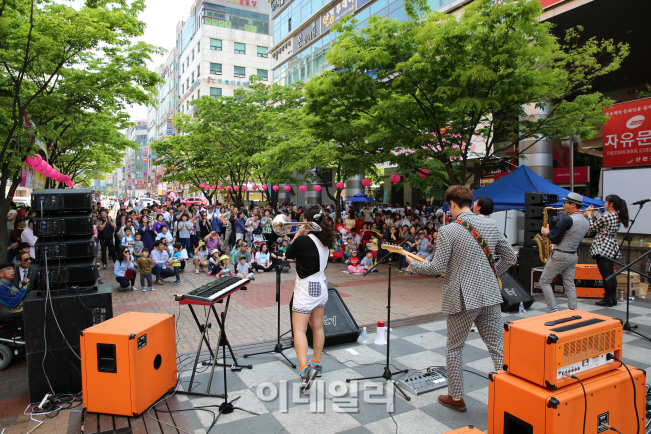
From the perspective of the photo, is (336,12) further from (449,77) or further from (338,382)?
(338,382)

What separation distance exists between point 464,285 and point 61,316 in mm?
4158

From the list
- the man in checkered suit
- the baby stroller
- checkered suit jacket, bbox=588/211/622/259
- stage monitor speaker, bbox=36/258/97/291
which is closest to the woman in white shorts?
the man in checkered suit

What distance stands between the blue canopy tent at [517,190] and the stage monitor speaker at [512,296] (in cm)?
378

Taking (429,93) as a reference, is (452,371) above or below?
below

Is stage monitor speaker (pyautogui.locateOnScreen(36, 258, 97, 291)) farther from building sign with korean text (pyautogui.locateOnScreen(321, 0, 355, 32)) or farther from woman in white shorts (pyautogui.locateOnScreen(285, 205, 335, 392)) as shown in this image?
building sign with korean text (pyautogui.locateOnScreen(321, 0, 355, 32))

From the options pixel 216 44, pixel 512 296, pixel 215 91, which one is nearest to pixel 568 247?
pixel 512 296

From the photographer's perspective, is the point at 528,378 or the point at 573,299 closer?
the point at 528,378

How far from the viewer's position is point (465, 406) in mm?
3920

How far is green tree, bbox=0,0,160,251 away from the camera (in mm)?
8312

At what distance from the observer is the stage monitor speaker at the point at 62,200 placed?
4535 millimetres

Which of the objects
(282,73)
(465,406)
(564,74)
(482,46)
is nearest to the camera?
(465,406)

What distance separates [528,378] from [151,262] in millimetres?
9624

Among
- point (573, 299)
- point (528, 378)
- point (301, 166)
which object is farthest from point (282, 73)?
point (528, 378)

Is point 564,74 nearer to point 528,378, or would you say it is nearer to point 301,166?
point 301,166
